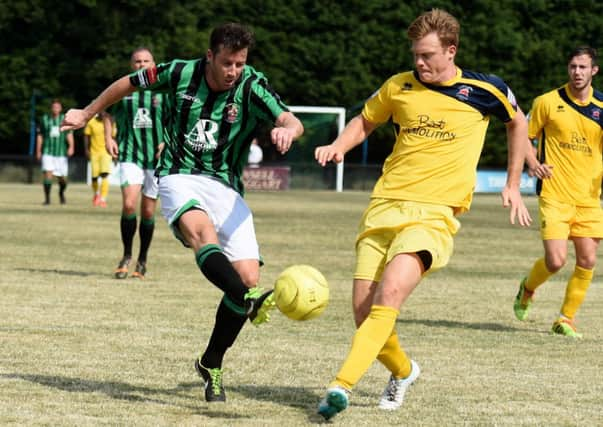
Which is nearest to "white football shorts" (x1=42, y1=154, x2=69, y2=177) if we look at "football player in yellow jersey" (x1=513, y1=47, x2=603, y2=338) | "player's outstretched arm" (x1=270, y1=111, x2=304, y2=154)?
"football player in yellow jersey" (x1=513, y1=47, x2=603, y2=338)

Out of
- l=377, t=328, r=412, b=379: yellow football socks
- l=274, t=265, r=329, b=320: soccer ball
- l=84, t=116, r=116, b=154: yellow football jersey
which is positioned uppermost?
l=274, t=265, r=329, b=320: soccer ball

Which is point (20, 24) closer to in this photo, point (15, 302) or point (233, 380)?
point (15, 302)

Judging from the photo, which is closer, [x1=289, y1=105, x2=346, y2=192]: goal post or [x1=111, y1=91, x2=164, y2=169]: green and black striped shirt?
[x1=111, y1=91, x2=164, y2=169]: green and black striped shirt

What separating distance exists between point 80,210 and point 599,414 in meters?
20.0

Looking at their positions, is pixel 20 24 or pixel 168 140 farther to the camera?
pixel 20 24

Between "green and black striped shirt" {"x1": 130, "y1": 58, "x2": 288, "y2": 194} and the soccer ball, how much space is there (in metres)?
1.01

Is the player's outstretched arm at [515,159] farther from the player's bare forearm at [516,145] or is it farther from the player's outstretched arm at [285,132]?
the player's outstretched arm at [285,132]

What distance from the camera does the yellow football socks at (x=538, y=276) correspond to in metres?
10.2

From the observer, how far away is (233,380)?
7.28m

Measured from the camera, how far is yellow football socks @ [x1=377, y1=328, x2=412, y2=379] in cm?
652

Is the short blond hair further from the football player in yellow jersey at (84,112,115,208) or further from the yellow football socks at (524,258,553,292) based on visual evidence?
the football player in yellow jersey at (84,112,115,208)

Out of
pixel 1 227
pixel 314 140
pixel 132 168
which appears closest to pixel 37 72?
pixel 314 140

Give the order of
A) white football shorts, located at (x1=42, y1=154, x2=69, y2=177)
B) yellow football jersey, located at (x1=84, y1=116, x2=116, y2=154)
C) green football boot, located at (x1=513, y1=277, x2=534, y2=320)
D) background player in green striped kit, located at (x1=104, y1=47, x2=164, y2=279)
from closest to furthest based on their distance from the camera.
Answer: green football boot, located at (x1=513, y1=277, x2=534, y2=320)
background player in green striped kit, located at (x1=104, y1=47, x2=164, y2=279)
yellow football jersey, located at (x1=84, y1=116, x2=116, y2=154)
white football shorts, located at (x1=42, y1=154, x2=69, y2=177)

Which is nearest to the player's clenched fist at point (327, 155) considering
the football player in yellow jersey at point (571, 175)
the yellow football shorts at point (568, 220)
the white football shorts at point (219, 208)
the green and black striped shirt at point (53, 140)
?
the white football shorts at point (219, 208)
